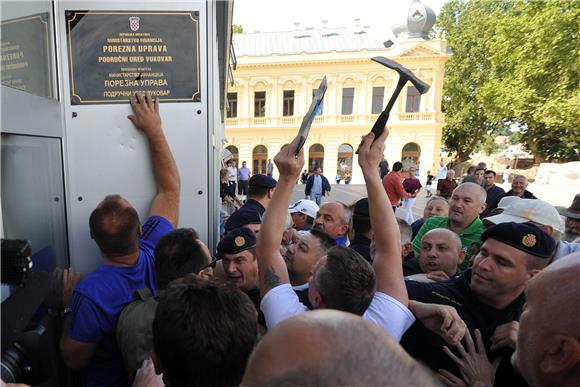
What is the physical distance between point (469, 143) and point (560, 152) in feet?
22.8

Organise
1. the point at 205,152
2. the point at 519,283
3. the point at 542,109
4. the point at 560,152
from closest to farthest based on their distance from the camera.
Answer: the point at 519,283 → the point at 205,152 → the point at 542,109 → the point at 560,152

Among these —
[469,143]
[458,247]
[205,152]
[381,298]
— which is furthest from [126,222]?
[469,143]

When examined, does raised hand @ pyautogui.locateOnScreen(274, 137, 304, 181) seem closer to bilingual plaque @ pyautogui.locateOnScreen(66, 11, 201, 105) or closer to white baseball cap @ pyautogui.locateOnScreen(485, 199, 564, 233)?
bilingual plaque @ pyautogui.locateOnScreen(66, 11, 201, 105)

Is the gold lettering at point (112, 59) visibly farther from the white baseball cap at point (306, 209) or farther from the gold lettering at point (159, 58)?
the white baseball cap at point (306, 209)

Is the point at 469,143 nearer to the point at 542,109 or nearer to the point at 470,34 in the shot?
the point at 470,34

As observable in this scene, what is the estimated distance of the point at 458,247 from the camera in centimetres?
240

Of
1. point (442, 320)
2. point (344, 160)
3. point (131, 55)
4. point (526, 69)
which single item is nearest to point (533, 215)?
point (442, 320)

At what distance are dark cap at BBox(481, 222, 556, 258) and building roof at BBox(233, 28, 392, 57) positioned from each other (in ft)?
88.5

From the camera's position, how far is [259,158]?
29203 mm

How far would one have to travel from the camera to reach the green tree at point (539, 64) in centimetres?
1620

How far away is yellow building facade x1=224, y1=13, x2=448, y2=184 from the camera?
1011 inches

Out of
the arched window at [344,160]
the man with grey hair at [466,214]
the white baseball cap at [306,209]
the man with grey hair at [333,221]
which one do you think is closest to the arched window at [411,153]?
the arched window at [344,160]

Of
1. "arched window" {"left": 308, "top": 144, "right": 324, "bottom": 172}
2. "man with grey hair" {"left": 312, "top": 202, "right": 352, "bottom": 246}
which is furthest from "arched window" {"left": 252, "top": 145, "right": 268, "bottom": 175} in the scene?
"man with grey hair" {"left": 312, "top": 202, "right": 352, "bottom": 246}

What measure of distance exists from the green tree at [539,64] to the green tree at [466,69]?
21.4 feet
